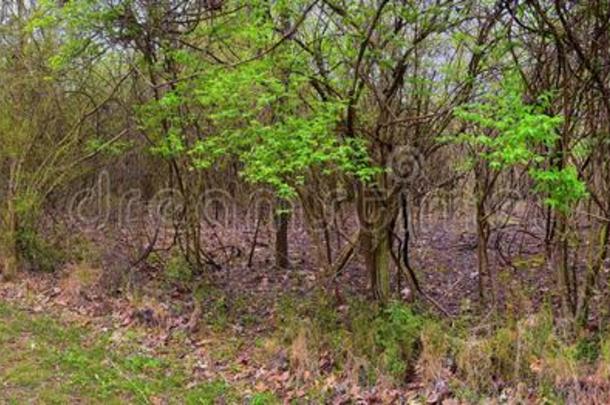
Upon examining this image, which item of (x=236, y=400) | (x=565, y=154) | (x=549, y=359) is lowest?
(x=236, y=400)

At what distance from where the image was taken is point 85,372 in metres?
5.15

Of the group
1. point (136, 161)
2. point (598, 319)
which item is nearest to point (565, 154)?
point (598, 319)

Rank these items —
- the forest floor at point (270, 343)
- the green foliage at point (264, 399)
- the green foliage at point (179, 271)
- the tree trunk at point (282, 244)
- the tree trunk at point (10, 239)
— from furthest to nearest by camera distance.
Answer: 1. the tree trunk at point (282, 244)
2. the tree trunk at point (10, 239)
3. the green foliage at point (179, 271)
4. the green foliage at point (264, 399)
5. the forest floor at point (270, 343)

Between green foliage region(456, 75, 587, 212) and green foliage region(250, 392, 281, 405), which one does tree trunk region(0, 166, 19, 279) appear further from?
green foliage region(456, 75, 587, 212)

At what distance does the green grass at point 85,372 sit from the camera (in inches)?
185

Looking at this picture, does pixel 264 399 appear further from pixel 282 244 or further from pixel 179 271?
pixel 282 244

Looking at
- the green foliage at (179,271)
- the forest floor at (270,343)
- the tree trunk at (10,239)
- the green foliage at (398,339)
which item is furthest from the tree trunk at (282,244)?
the tree trunk at (10,239)

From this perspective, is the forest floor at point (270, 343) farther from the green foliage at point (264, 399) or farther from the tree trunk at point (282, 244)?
the tree trunk at point (282, 244)

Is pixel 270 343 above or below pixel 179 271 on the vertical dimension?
below

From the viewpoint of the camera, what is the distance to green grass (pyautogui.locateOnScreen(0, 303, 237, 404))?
470 centimetres

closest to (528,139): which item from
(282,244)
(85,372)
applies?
(85,372)

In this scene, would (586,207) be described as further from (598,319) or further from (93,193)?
(93,193)

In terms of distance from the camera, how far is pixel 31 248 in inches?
351

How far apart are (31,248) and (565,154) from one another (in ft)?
25.4
